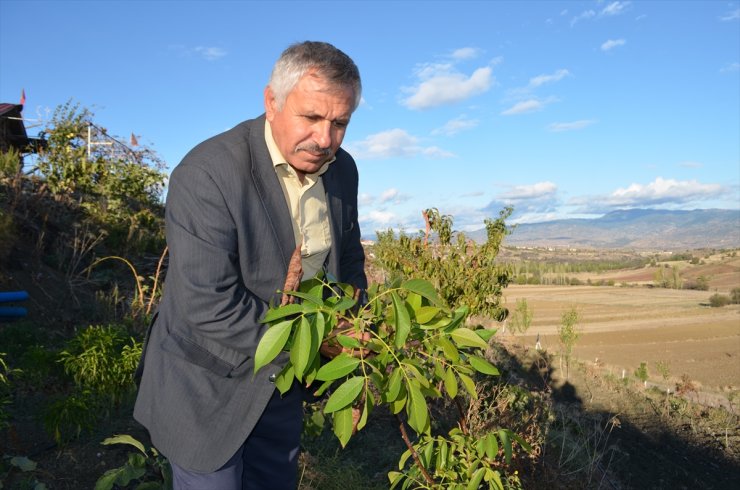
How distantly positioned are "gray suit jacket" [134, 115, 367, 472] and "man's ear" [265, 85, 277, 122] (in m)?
0.06

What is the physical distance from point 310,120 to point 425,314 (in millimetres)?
642

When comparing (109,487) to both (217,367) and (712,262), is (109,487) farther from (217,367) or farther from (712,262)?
(712,262)

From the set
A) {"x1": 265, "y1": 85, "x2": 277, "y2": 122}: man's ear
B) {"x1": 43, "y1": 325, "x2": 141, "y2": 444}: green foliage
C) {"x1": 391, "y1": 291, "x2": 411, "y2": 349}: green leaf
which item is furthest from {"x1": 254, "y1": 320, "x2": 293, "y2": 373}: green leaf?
{"x1": 43, "y1": 325, "x2": 141, "y2": 444}: green foliage

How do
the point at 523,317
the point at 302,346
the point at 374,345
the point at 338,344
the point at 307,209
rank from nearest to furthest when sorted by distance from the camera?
the point at 302,346 < the point at 374,345 < the point at 338,344 < the point at 307,209 < the point at 523,317

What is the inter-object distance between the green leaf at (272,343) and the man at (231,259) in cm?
29

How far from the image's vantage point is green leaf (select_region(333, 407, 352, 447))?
130cm

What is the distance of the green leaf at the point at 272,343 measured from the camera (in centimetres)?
119

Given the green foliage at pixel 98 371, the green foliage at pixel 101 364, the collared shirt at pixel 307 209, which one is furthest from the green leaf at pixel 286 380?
the green foliage at pixel 101 364

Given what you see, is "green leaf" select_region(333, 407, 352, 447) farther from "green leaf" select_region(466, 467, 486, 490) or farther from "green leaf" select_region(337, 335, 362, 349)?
"green leaf" select_region(466, 467, 486, 490)

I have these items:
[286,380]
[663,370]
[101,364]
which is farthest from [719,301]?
[286,380]

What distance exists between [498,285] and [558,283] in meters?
44.8

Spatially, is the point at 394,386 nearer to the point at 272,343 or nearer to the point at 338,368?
the point at 338,368

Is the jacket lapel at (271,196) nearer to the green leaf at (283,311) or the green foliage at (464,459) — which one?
the green leaf at (283,311)

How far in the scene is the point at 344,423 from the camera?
1308mm
